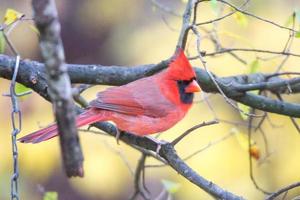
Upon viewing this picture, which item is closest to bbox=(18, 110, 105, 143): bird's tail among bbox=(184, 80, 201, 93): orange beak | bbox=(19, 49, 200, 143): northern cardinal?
bbox=(19, 49, 200, 143): northern cardinal

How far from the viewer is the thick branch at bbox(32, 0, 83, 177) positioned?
3.01 feet

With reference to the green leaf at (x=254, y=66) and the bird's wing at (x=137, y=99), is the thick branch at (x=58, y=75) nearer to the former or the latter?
the bird's wing at (x=137, y=99)

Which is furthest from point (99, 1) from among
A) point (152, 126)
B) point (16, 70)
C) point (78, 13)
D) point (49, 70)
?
point (49, 70)

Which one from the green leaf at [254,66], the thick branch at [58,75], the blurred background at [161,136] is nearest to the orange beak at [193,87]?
the green leaf at [254,66]

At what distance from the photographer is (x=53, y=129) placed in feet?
6.18

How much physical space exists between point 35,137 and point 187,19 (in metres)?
0.62

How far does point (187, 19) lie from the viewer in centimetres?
219

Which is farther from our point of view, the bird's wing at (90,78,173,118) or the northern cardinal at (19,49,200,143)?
the bird's wing at (90,78,173,118)

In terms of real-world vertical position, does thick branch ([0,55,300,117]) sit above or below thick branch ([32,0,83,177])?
below

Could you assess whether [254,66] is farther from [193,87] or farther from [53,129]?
[53,129]

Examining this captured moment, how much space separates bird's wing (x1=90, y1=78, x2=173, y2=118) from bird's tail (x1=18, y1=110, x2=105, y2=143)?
16cm

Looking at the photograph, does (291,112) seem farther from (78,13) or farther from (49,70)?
(78,13)

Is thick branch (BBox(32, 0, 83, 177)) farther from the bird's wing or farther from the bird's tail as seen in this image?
the bird's wing

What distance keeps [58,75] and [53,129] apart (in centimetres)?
95
